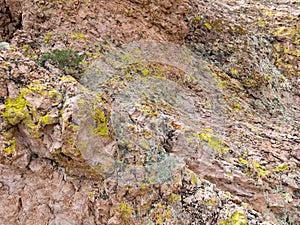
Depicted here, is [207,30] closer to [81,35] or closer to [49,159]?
[81,35]

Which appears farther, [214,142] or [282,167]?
[282,167]

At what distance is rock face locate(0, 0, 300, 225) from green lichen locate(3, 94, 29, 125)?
2 centimetres

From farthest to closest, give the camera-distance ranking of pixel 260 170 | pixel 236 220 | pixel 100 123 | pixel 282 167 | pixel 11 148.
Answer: pixel 282 167 → pixel 260 170 → pixel 236 220 → pixel 100 123 → pixel 11 148

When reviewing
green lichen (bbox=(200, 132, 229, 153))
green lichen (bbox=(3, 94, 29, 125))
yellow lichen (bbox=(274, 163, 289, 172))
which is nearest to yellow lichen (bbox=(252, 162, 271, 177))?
yellow lichen (bbox=(274, 163, 289, 172))

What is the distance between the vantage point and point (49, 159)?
571 cm

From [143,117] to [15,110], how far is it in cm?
276

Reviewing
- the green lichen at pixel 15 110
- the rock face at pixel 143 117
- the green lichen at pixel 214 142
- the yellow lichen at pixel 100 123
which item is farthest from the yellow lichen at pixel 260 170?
the green lichen at pixel 15 110

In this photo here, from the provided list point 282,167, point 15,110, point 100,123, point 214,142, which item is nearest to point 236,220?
point 214,142

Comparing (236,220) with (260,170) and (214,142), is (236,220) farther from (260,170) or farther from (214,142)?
A: (214,142)

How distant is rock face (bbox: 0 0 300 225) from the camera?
556cm

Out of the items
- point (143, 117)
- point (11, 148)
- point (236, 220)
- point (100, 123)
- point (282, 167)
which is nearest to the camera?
point (11, 148)

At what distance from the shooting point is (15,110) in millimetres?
5539

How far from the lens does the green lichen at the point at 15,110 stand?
5.49m

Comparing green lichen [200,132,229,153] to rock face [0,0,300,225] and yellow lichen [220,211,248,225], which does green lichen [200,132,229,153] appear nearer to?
rock face [0,0,300,225]
